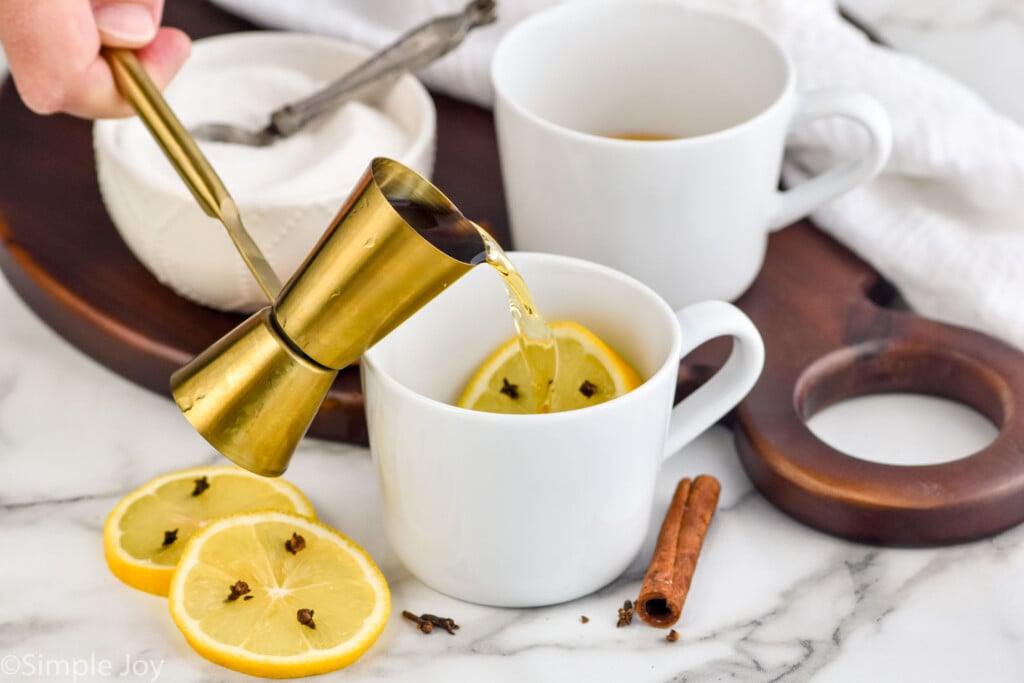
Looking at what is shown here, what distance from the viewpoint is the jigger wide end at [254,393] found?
73cm

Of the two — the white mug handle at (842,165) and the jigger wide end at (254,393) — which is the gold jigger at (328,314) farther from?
the white mug handle at (842,165)

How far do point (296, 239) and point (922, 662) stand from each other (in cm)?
50

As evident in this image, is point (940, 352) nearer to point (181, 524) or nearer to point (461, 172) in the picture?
point (461, 172)

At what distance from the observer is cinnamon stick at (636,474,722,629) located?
0.78 metres

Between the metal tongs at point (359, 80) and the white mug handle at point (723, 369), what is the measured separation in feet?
1.11

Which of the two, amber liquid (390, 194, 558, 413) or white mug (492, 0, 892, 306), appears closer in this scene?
amber liquid (390, 194, 558, 413)

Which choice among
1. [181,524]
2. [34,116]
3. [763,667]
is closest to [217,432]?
[181,524]

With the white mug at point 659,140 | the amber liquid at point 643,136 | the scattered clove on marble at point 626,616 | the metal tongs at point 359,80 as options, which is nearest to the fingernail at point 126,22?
the metal tongs at point 359,80

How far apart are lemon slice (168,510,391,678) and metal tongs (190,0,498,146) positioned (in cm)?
36

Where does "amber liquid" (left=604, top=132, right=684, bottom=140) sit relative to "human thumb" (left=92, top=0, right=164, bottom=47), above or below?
below

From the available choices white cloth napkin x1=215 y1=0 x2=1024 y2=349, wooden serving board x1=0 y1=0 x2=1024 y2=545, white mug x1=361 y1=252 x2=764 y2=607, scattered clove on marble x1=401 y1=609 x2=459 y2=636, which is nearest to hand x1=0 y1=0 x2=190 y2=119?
wooden serving board x1=0 y1=0 x2=1024 y2=545

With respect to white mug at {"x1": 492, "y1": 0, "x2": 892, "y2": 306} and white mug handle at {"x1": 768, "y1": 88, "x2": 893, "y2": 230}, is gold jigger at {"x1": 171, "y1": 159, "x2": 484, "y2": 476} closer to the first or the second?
white mug at {"x1": 492, "y1": 0, "x2": 892, "y2": 306}

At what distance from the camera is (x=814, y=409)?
3.13ft

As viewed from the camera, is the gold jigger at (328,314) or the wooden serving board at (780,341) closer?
the gold jigger at (328,314)
